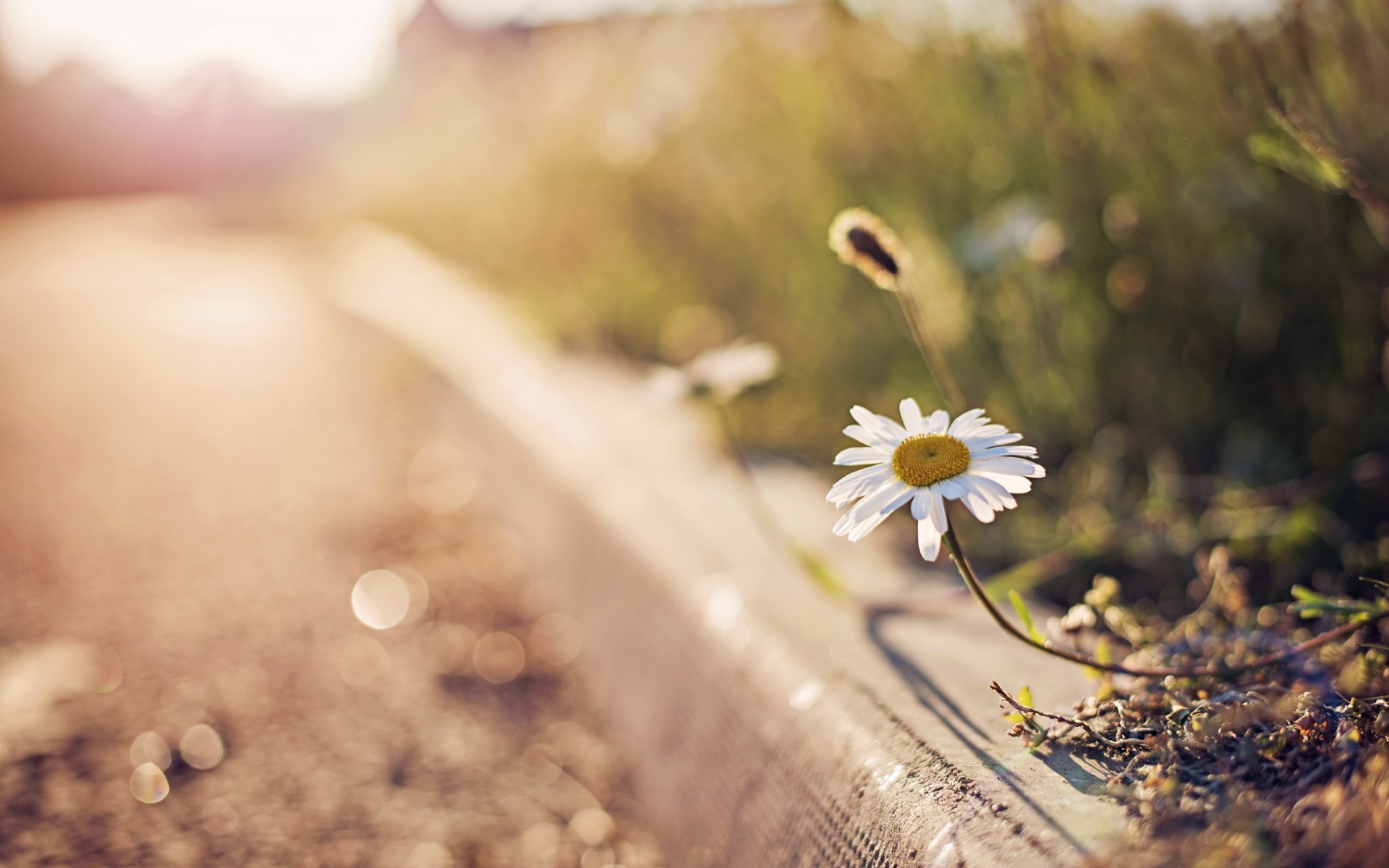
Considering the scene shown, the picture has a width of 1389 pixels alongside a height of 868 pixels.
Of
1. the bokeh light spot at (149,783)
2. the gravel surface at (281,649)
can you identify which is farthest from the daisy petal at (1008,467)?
the bokeh light spot at (149,783)

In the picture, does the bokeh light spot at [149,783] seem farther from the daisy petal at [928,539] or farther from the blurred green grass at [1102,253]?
the blurred green grass at [1102,253]

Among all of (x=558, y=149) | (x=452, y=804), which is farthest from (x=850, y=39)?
(x=558, y=149)

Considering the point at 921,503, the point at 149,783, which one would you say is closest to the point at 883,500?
the point at 921,503

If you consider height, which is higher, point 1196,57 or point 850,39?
point 850,39

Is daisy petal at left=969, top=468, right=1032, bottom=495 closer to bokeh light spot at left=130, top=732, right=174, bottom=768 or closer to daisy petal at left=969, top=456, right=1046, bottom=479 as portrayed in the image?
daisy petal at left=969, top=456, right=1046, bottom=479

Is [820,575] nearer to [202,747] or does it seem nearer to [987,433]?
[987,433]

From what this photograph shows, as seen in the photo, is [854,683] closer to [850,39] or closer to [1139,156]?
[1139,156]
